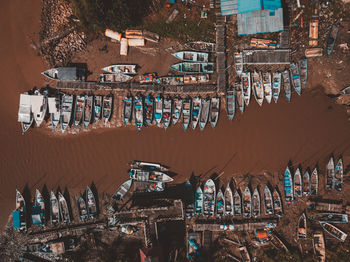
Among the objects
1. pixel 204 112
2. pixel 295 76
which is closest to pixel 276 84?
pixel 295 76

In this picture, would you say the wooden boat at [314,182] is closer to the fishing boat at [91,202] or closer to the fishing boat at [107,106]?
the fishing boat at [107,106]

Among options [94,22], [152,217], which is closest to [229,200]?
[152,217]

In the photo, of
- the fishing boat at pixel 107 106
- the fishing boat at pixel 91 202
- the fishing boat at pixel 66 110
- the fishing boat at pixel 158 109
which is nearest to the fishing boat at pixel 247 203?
the fishing boat at pixel 158 109

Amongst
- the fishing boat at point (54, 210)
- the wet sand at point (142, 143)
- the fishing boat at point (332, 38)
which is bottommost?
the fishing boat at point (54, 210)

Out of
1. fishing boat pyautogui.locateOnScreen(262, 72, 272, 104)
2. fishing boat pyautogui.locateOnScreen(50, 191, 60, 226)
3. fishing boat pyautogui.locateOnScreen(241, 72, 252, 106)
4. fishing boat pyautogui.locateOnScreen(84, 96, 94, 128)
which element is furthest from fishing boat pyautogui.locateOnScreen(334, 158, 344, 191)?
fishing boat pyautogui.locateOnScreen(50, 191, 60, 226)

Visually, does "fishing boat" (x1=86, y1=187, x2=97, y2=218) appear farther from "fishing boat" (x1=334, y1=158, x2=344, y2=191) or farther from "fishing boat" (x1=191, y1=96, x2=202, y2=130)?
"fishing boat" (x1=334, y1=158, x2=344, y2=191)
